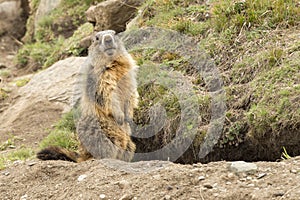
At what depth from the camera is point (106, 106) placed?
7000 mm

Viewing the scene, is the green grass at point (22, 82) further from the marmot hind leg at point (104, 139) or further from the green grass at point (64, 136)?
the marmot hind leg at point (104, 139)

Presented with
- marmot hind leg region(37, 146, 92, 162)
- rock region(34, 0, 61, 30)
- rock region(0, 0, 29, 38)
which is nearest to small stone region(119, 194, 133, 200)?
marmot hind leg region(37, 146, 92, 162)

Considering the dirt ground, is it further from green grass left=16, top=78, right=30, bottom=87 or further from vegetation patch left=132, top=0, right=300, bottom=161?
green grass left=16, top=78, right=30, bottom=87

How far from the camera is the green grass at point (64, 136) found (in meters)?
8.20

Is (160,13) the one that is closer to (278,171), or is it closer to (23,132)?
(23,132)

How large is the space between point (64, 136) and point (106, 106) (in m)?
1.58

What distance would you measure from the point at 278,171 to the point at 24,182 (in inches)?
111

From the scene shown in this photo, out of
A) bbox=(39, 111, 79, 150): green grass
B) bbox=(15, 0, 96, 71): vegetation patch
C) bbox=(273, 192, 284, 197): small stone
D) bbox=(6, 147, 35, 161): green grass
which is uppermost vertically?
bbox=(15, 0, 96, 71): vegetation patch

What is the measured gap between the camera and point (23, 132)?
9.46 m

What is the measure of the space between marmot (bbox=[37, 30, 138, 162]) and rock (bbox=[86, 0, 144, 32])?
2975mm

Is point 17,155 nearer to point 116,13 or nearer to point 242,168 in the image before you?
point 116,13

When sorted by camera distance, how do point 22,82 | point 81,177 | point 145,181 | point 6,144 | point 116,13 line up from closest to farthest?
point 145,181 → point 81,177 → point 6,144 → point 116,13 → point 22,82

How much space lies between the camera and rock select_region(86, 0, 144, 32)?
410 inches

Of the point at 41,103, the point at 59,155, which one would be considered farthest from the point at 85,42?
the point at 59,155
